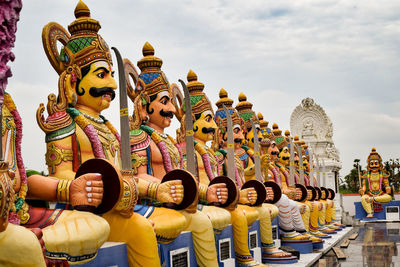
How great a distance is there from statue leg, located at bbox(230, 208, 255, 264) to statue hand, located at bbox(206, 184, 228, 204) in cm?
55

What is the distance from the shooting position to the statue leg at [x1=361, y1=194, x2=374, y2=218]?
734 inches

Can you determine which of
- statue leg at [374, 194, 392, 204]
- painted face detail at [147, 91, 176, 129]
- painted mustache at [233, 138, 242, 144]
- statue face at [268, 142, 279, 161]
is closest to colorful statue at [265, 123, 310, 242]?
statue face at [268, 142, 279, 161]

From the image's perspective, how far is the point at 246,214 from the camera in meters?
6.19

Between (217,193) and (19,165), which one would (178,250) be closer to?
(217,193)

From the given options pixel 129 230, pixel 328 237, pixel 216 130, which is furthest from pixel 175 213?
pixel 328 237

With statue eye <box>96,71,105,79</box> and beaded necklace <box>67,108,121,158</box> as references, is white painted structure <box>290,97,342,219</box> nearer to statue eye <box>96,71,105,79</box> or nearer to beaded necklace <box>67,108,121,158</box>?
statue eye <box>96,71,105,79</box>

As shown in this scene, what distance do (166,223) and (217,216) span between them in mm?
1209

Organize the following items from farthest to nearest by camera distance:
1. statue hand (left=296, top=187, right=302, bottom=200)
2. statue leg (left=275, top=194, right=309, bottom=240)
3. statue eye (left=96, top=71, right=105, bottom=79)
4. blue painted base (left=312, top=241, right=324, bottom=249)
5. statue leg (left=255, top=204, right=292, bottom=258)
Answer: statue hand (left=296, top=187, right=302, bottom=200) → blue painted base (left=312, top=241, right=324, bottom=249) → statue leg (left=275, top=194, right=309, bottom=240) → statue leg (left=255, top=204, right=292, bottom=258) → statue eye (left=96, top=71, right=105, bottom=79)

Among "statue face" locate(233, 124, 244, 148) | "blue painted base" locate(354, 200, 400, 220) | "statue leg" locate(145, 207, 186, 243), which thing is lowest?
"blue painted base" locate(354, 200, 400, 220)

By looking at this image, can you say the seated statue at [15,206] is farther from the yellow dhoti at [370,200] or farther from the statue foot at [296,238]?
the yellow dhoti at [370,200]

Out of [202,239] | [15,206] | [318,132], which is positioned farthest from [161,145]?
[318,132]

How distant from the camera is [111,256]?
3605 millimetres

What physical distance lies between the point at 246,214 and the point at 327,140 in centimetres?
1651

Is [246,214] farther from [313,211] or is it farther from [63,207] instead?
[313,211]
